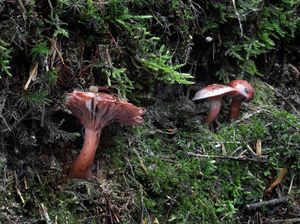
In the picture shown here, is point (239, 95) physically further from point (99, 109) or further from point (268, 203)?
point (99, 109)

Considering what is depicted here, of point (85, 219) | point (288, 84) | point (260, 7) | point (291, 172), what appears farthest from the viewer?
point (288, 84)

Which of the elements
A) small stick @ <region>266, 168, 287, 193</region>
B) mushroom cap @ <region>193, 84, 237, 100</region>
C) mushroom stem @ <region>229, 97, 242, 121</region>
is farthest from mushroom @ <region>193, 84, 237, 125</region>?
small stick @ <region>266, 168, 287, 193</region>

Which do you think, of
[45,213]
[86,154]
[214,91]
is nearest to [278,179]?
[214,91]

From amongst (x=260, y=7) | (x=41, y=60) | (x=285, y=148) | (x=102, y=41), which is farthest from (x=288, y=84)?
(x=41, y=60)

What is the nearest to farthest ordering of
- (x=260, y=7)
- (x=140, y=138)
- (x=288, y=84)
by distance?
1. (x=140, y=138)
2. (x=260, y=7)
3. (x=288, y=84)

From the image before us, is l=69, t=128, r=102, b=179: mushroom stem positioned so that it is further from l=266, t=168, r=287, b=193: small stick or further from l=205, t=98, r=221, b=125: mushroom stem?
l=266, t=168, r=287, b=193: small stick

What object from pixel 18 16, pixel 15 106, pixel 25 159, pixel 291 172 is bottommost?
pixel 291 172

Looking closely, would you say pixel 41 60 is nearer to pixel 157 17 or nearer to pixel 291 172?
pixel 157 17
